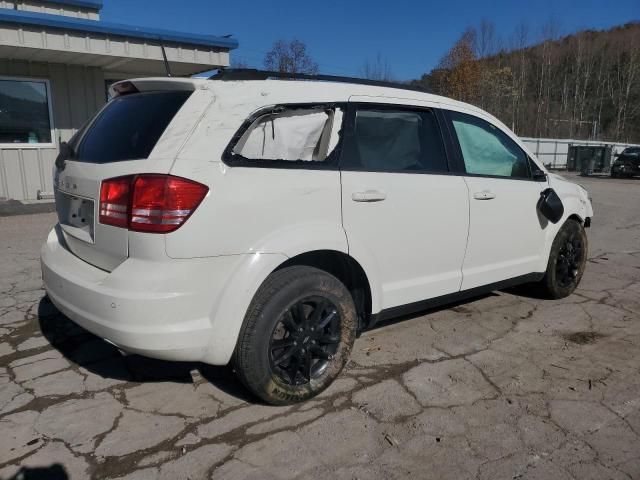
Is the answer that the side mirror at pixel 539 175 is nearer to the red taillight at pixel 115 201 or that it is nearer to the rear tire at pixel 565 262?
the rear tire at pixel 565 262

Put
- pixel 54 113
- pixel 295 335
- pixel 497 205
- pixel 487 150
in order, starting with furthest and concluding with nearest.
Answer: pixel 54 113 < pixel 487 150 < pixel 497 205 < pixel 295 335

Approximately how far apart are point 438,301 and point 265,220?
1.64m

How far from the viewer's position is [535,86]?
56500 millimetres

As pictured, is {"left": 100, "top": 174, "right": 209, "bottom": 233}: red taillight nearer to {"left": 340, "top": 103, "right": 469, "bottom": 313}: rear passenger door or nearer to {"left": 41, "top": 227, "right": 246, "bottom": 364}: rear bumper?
{"left": 41, "top": 227, "right": 246, "bottom": 364}: rear bumper

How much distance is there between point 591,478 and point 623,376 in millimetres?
1263

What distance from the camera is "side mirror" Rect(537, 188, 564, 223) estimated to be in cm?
422

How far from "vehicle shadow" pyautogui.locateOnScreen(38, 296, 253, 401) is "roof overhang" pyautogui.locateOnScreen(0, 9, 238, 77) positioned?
6374mm

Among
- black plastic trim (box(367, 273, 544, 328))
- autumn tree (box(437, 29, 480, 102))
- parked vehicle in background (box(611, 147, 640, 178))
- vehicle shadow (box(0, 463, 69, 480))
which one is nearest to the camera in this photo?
vehicle shadow (box(0, 463, 69, 480))

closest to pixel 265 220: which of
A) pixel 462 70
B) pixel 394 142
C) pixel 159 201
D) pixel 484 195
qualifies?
pixel 159 201

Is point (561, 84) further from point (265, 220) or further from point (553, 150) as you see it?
point (265, 220)

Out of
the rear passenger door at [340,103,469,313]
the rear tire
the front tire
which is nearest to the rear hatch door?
the front tire

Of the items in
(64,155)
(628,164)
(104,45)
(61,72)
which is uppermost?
(104,45)

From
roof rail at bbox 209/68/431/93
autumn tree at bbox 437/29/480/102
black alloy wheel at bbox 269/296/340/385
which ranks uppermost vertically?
autumn tree at bbox 437/29/480/102

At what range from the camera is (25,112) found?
9.83m
